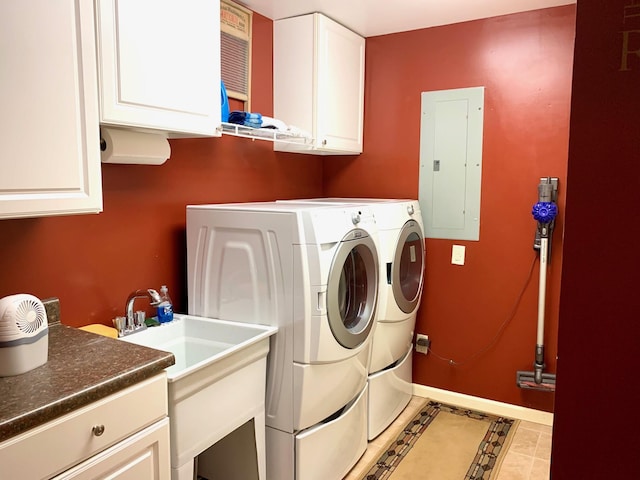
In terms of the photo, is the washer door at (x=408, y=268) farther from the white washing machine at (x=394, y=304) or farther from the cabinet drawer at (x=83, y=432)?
the cabinet drawer at (x=83, y=432)

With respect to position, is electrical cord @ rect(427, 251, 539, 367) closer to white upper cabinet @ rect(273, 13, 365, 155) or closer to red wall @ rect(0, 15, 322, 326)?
white upper cabinet @ rect(273, 13, 365, 155)

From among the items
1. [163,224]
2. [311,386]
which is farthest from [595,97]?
[163,224]

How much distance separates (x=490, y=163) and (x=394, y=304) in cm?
105

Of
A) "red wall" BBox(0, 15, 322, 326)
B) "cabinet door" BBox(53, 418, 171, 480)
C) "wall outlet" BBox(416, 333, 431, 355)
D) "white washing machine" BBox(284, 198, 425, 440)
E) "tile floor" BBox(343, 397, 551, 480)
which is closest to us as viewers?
"cabinet door" BBox(53, 418, 171, 480)

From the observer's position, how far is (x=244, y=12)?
2.63 m

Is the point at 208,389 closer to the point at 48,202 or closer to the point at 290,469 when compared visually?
the point at 290,469

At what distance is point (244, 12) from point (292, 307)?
1.66m

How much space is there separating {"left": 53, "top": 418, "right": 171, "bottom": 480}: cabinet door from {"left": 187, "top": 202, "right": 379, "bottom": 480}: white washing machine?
2.16 feet

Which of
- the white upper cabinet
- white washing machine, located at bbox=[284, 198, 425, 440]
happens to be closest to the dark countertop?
white washing machine, located at bbox=[284, 198, 425, 440]

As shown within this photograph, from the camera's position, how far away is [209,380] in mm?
1751

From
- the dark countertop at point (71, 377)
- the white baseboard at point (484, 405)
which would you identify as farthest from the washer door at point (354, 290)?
the white baseboard at point (484, 405)

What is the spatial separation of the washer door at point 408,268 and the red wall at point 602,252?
69.1 inches

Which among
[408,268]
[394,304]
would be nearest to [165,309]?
[394,304]

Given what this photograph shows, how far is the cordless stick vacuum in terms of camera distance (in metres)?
2.69
